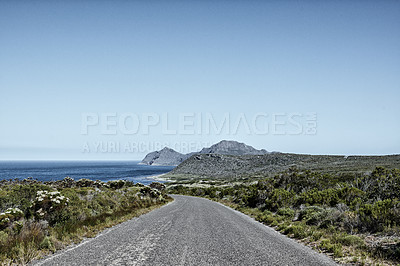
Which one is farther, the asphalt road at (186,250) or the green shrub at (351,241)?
the green shrub at (351,241)

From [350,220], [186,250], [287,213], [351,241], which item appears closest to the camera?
[186,250]

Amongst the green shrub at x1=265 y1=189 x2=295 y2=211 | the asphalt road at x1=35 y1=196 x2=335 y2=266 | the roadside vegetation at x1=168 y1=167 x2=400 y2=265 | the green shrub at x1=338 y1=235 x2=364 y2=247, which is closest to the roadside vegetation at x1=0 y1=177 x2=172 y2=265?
the asphalt road at x1=35 y1=196 x2=335 y2=266

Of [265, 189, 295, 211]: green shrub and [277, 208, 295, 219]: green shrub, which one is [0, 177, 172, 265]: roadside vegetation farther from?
[265, 189, 295, 211]: green shrub

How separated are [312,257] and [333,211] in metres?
6.51

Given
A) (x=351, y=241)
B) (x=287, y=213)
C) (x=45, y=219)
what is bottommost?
(x=287, y=213)

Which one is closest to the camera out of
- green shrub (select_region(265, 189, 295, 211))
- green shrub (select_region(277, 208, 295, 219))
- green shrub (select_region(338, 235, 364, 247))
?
green shrub (select_region(338, 235, 364, 247))

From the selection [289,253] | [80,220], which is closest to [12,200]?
[80,220]

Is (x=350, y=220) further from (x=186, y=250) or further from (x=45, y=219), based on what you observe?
(x=45, y=219)

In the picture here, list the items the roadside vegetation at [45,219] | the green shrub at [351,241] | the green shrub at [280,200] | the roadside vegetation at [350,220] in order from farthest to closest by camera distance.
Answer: the green shrub at [280,200] → the green shrub at [351,241] → the roadside vegetation at [350,220] → the roadside vegetation at [45,219]

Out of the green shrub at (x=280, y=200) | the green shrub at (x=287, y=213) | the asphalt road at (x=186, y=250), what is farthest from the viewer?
the green shrub at (x=280, y=200)

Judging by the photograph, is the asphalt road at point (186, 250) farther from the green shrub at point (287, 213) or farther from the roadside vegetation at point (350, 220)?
the green shrub at point (287, 213)

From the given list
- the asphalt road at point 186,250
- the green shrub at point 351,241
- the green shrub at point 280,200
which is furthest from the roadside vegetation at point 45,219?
the green shrub at point 280,200

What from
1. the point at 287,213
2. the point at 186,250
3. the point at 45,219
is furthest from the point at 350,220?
the point at 45,219

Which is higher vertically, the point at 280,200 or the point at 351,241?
the point at 351,241
